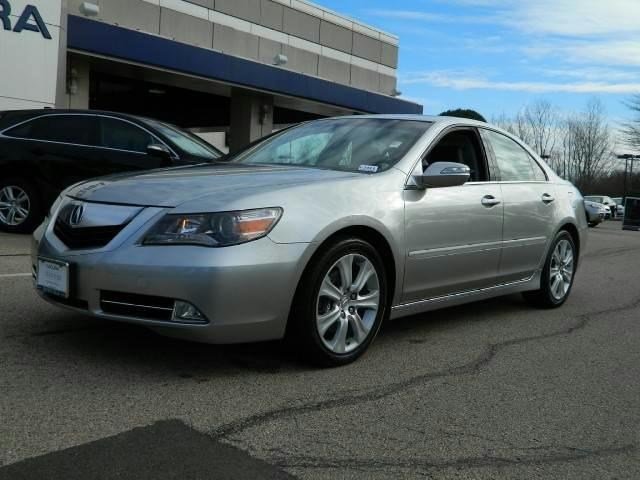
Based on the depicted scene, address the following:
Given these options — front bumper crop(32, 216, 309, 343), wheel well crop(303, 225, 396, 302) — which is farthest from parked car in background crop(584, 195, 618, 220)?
front bumper crop(32, 216, 309, 343)

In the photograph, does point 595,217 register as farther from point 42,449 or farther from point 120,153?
point 42,449

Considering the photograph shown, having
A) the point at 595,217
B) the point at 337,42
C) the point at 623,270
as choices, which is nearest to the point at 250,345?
the point at 623,270

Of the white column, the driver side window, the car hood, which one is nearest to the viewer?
the car hood

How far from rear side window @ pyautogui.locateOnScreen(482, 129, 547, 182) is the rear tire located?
594 centimetres

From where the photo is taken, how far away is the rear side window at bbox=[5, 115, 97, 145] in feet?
29.3

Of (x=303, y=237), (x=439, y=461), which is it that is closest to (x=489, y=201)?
(x=303, y=237)

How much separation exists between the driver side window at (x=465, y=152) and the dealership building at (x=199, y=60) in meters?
10.3

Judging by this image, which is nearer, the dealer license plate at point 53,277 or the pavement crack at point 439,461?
the pavement crack at point 439,461

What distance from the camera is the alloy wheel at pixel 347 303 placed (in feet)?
13.0

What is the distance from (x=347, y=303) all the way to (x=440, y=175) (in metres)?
1.05

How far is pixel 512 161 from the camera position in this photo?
5797 mm

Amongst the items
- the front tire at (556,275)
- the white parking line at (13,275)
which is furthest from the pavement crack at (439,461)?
the white parking line at (13,275)

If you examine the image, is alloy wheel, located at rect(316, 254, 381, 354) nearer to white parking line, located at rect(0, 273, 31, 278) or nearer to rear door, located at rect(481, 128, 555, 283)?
rear door, located at rect(481, 128, 555, 283)

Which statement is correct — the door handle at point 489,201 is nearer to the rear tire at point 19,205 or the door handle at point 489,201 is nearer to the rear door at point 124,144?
the rear door at point 124,144
